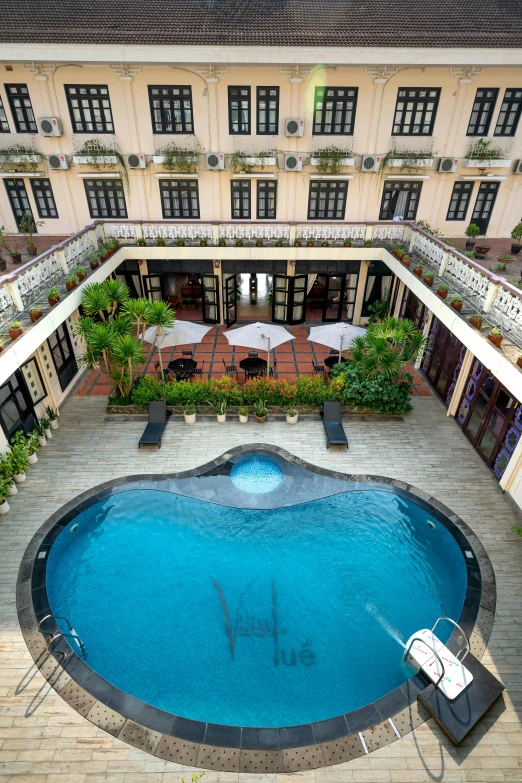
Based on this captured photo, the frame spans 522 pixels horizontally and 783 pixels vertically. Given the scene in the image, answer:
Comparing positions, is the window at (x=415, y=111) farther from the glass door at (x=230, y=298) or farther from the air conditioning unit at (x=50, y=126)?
the air conditioning unit at (x=50, y=126)

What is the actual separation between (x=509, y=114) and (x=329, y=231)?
9293 mm

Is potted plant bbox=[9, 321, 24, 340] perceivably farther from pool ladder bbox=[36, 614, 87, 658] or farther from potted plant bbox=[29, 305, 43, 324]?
pool ladder bbox=[36, 614, 87, 658]

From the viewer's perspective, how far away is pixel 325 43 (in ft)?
58.6

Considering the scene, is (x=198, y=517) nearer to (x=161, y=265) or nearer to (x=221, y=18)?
(x=161, y=265)

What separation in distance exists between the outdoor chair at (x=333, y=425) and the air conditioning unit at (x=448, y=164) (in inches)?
498

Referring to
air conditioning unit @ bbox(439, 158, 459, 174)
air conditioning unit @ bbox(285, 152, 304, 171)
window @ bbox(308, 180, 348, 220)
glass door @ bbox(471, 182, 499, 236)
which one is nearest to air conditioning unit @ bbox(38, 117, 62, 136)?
air conditioning unit @ bbox(285, 152, 304, 171)

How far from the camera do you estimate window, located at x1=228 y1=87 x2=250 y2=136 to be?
63.5 feet

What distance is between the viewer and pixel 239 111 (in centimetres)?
1975

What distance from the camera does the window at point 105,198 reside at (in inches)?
832

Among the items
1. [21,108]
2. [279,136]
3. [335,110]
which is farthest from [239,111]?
[21,108]

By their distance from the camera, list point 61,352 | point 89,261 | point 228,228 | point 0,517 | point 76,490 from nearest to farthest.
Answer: point 0,517 < point 76,490 < point 61,352 < point 89,261 < point 228,228

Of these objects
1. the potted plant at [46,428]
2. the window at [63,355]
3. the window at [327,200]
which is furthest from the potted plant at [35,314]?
the window at [327,200]

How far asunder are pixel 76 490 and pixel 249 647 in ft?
22.1

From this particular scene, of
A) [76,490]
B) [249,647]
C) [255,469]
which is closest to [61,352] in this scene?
[76,490]
